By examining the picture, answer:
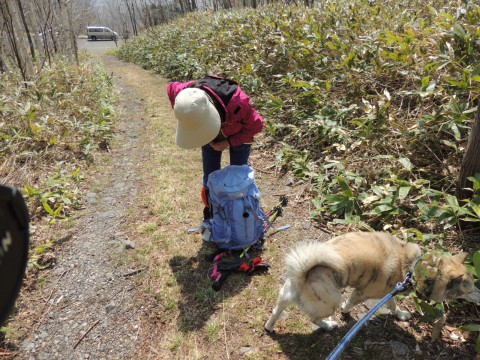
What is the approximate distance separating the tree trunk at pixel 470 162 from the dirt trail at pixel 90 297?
296 centimetres

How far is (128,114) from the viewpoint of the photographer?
760 centimetres

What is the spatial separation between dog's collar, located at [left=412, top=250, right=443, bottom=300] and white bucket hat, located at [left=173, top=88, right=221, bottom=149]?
1.69 meters

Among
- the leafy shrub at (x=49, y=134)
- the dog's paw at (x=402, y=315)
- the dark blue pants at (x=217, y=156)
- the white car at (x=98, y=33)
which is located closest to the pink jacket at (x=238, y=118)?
the dark blue pants at (x=217, y=156)

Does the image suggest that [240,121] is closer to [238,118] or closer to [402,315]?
[238,118]

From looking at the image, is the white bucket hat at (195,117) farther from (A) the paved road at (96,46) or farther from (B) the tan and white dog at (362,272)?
(A) the paved road at (96,46)

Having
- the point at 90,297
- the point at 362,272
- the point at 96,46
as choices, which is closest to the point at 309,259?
the point at 362,272

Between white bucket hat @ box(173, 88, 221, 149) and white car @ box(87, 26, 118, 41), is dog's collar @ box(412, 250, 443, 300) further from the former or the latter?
white car @ box(87, 26, 118, 41)

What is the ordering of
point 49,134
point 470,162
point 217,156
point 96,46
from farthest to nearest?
point 96,46
point 49,134
point 217,156
point 470,162

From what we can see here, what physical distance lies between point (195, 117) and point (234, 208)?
0.92m

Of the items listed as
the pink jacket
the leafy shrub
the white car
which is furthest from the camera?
the white car

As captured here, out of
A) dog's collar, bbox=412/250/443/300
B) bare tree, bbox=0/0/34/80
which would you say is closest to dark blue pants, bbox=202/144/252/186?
dog's collar, bbox=412/250/443/300

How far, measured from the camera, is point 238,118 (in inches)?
105

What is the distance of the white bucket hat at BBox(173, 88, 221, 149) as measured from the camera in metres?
2.28

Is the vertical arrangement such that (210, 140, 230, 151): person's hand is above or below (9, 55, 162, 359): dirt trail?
above
